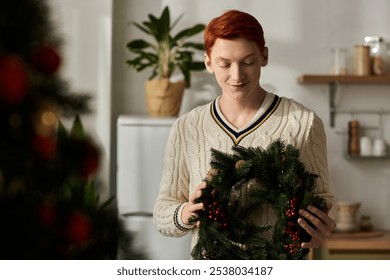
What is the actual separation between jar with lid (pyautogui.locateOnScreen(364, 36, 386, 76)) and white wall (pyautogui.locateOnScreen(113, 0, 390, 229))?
0.05m

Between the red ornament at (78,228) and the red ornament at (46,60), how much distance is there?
9 cm

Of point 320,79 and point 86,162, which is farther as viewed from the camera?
point 320,79

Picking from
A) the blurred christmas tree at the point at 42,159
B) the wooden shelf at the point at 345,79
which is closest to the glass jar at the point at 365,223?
the wooden shelf at the point at 345,79

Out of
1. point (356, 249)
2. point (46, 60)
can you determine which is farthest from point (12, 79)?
point (356, 249)

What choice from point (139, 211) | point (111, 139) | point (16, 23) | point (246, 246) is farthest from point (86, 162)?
point (111, 139)

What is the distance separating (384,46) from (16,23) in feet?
10.3

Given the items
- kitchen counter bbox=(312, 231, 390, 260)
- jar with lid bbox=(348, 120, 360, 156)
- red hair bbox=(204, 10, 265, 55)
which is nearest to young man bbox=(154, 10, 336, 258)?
red hair bbox=(204, 10, 265, 55)

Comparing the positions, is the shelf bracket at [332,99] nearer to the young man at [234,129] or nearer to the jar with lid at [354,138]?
the jar with lid at [354,138]

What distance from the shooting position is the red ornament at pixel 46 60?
351 mm

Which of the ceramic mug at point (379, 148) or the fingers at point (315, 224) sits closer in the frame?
the fingers at point (315, 224)

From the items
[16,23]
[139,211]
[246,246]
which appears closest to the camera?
[16,23]

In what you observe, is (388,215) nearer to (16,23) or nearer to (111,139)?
(111,139)

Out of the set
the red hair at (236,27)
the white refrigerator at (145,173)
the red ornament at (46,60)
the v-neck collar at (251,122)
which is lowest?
the white refrigerator at (145,173)

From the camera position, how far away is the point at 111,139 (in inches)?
125
